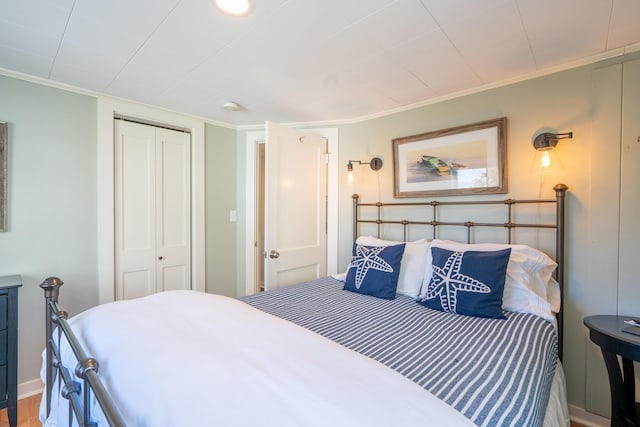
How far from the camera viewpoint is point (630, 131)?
1.68 m

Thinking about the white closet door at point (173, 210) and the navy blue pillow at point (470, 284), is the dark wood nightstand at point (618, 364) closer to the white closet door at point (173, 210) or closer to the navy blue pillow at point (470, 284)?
the navy blue pillow at point (470, 284)

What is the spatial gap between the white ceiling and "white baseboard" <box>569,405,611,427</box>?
7.15 ft

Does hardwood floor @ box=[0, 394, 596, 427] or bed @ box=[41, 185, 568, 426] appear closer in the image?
bed @ box=[41, 185, 568, 426]

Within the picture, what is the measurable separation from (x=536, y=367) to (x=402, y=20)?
1646mm

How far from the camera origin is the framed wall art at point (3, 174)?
78.0 inches

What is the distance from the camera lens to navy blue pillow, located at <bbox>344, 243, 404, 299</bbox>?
1994 mm

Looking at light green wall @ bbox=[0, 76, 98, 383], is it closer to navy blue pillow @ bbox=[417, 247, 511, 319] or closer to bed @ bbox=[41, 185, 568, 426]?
bed @ bbox=[41, 185, 568, 426]

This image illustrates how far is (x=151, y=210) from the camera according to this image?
269 cm

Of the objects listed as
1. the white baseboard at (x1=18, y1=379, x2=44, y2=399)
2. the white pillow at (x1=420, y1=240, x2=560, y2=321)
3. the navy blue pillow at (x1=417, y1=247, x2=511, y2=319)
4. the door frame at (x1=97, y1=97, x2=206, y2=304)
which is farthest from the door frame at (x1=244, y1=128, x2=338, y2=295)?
the white baseboard at (x1=18, y1=379, x2=44, y2=399)

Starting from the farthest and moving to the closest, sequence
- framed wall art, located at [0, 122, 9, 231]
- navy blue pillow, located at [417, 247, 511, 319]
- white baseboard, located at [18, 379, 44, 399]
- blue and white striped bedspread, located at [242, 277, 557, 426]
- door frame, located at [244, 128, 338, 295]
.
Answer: door frame, located at [244, 128, 338, 295] < white baseboard, located at [18, 379, 44, 399] < framed wall art, located at [0, 122, 9, 231] < navy blue pillow, located at [417, 247, 511, 319] < blue and white striped bedspread, located at [242, 277, 557, 426]

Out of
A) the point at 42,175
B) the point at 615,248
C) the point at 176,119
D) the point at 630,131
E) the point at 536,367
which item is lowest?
the point at 536,367

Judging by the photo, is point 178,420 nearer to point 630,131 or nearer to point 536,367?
point 536,367

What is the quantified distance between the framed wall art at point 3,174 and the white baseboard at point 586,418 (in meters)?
3.96

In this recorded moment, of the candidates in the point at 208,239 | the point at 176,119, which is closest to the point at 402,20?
the point at 176,119
